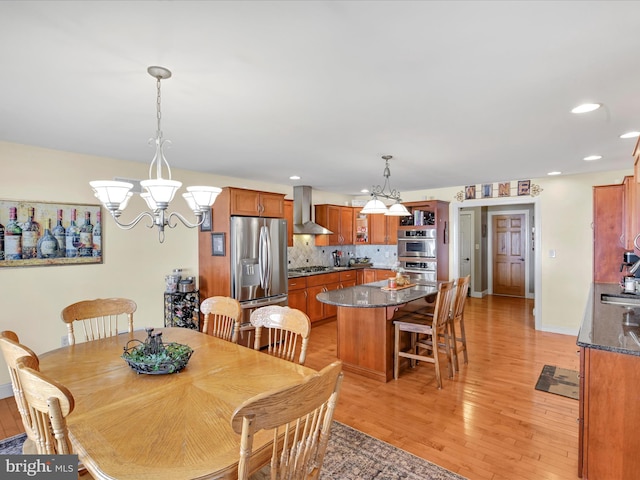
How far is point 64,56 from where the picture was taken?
65.4 inches

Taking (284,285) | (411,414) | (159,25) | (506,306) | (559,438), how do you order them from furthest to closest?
1. (506,306)
2. (284,285)
3. (411,414)
4. (559,438)
5. (159,25)

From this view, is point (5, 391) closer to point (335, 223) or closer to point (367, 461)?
point (367, 461)

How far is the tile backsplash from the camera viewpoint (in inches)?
250

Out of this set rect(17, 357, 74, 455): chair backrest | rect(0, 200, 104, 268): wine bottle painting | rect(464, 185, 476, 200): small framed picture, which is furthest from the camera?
rect(464, 185, 476, 200): small framed picture

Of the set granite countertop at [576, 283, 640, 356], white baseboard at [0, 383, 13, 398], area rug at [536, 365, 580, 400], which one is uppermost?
granite countertop at [576, 283, 640, 356]

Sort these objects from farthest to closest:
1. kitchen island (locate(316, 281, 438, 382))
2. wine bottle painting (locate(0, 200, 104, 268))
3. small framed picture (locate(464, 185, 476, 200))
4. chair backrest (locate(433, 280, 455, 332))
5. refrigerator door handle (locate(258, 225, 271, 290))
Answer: small framed picture (locate(464, 185, 476, 200)), refrigerator door handle (locate(258, 225, 271, 290)), kitchen island (locate(316, 281, 438, 382)), chair backrest (locate(433, 280, 455, 332)), wine bottle painting (locate(0, 200, 104, 268))

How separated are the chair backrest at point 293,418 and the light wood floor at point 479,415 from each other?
1460mm

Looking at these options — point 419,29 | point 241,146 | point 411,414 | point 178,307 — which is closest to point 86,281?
point 178,307

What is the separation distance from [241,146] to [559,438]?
3.59 m

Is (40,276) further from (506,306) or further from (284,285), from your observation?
(506,306)

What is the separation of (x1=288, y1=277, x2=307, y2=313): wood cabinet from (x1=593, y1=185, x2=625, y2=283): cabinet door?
4.07 meters

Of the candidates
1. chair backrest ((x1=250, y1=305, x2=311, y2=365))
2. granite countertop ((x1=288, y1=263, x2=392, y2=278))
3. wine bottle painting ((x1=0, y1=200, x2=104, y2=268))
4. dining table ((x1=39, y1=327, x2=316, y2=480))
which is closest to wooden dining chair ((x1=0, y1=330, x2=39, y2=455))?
dining table ((x1=39, y1=327, x2=316, y2=480))

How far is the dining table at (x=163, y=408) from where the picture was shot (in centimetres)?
110

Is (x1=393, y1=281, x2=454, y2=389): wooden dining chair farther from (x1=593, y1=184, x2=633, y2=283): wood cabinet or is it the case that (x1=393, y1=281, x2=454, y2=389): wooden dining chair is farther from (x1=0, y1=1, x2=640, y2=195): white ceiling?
(x1=593, y1=184, x2=633, y2=283): wood cabinet
